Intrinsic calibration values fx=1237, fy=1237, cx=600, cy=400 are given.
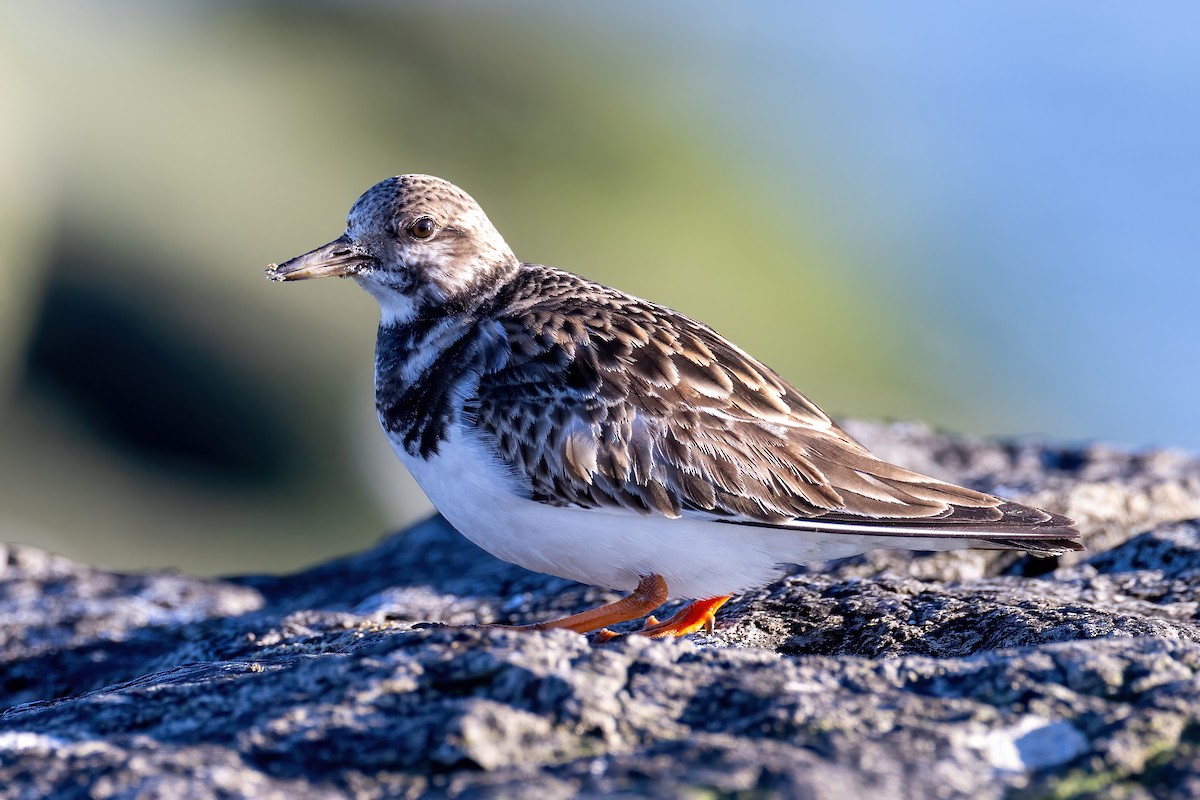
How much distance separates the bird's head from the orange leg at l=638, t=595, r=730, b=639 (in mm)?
1970

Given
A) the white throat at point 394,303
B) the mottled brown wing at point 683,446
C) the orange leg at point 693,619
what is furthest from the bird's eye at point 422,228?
the orange leg at point 693,619

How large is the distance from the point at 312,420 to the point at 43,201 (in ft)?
20.0

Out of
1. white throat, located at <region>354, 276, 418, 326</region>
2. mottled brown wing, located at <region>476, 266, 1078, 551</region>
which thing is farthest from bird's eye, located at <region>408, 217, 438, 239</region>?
mottled brown wing, located at <region>476, 266, 1078, 551</region>

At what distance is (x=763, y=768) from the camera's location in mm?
3246

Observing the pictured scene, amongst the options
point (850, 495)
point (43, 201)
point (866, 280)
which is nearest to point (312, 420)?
point (43, 201)

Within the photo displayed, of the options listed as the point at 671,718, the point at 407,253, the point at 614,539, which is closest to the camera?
the point at 671,718

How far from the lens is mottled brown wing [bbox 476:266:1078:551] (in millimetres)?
5559

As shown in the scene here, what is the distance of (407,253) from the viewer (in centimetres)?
647

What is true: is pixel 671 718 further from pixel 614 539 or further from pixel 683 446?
pixel 683 446

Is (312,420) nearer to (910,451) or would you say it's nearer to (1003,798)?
(910,451)

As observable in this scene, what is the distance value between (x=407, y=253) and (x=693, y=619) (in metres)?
2.40

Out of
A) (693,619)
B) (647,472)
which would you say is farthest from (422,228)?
(693,619)

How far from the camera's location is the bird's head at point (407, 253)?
255 inches

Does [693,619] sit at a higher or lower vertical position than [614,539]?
lower
